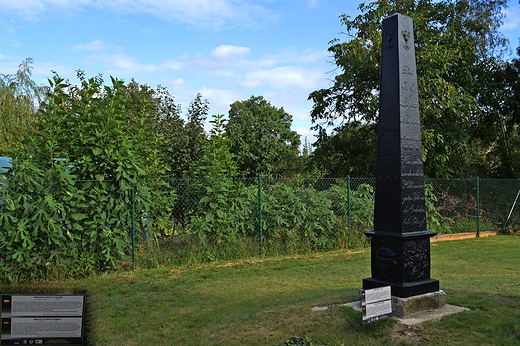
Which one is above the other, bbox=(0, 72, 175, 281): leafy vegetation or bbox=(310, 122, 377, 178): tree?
bbox=(310, 122, 377, 178): tree

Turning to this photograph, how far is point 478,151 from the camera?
2239 cm

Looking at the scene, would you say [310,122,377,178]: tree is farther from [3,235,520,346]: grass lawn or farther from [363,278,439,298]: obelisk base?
[363,278,439,298]: obelisk base

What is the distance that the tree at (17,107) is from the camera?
636 inches

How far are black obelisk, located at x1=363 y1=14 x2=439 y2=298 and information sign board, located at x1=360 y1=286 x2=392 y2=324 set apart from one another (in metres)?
0.60

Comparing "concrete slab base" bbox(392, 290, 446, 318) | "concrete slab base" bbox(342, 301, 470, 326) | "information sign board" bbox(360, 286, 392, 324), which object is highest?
"information sign board" bbox(360, 286, 392, 324)

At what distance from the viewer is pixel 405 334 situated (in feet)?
14.5

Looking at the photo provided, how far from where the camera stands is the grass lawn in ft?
14.6

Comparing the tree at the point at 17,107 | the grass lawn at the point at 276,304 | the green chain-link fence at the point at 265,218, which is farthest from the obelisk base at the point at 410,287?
the tree at the point at 17,107

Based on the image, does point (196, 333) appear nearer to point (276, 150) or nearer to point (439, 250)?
point (439, 250)

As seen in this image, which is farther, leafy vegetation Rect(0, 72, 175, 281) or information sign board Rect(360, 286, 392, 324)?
leafy vegetation Rect(0, 72, 175, 281)

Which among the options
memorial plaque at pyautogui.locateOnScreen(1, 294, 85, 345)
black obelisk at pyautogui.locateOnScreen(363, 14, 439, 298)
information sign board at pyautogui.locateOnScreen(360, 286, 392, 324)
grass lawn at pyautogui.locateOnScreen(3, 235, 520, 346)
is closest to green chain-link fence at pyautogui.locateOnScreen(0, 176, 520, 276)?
grass lawn at pyautogui.locateOnScreen(3, 235, 520, 346)

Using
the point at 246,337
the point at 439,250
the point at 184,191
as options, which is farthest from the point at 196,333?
the point at 439,250

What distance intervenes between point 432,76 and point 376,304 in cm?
1279

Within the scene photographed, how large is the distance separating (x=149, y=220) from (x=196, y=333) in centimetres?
431
